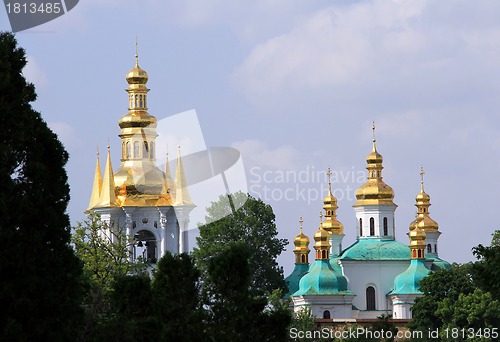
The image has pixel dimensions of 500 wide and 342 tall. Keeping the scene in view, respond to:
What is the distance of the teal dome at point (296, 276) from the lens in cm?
9287

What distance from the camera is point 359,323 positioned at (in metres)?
83.6

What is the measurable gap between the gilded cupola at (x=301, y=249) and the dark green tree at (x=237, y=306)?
57651mm

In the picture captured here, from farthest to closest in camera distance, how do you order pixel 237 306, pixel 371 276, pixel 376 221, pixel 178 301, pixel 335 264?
pixel 376 221, pixel 335 264, pixel 371 276, pixel 237 306, pixel 178 301

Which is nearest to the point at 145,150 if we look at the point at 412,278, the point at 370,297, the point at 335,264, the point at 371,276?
the point at 335,264

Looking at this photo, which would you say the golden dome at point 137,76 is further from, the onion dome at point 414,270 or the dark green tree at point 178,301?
the dark green tree at point 178,301

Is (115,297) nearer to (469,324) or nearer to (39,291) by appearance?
(39,291)

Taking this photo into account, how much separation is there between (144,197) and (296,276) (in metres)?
11.3

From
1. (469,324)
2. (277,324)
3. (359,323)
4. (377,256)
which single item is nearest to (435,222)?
(377,256)

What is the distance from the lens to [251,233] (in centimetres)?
8431

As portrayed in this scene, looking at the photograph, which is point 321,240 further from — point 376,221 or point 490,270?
point 490,270

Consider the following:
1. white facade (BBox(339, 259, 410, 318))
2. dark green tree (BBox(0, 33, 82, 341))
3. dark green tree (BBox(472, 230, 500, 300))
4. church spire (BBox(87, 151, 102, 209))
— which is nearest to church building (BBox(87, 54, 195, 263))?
church spire (BBox(87, 151, 102, 209))

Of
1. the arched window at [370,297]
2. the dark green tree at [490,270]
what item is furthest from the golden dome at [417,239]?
the dark green tree at [490,270]

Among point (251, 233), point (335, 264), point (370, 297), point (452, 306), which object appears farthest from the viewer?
point (370, 297)

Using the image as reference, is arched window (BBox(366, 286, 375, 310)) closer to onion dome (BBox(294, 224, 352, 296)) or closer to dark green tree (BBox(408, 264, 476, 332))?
onion dome (BBox(294, 224, 352, 296))
